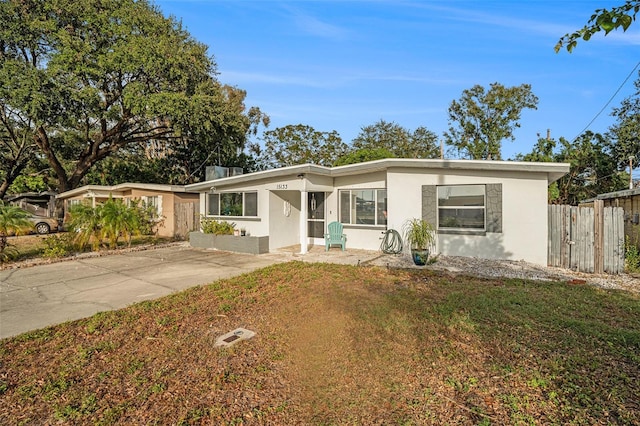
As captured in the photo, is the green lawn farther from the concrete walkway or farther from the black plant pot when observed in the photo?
the black plant pot

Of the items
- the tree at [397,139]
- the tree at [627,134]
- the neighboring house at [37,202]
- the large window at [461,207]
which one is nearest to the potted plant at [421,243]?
the large window at [461,207]

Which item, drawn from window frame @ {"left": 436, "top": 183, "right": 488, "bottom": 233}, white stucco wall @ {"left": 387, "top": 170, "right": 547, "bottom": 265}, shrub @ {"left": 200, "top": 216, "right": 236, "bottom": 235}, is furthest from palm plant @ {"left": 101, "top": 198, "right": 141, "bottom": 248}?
window frame @ {"left": 436, "top": 183, "right": 488, "bottom": 233}

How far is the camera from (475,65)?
12.3 m

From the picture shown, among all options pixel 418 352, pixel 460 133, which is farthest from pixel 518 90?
pixel 418 352

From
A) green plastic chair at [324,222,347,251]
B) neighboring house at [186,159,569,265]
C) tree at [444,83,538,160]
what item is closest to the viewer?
neighboring house at [186,159,569,265]

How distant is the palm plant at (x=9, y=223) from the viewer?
329 inches

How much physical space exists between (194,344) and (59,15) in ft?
67.0

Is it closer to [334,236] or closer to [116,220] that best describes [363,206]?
[334,236]

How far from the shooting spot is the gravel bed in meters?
6.38

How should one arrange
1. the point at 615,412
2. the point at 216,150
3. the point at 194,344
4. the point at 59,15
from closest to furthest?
1. the point at 615,412
2. the point at 194,344
3. the point at 59,15
4. the point at 216,150

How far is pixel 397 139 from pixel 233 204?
25.4 m

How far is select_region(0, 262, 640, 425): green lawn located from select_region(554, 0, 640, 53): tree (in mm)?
2616

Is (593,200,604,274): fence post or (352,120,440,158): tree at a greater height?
(352,120,440,158): tree

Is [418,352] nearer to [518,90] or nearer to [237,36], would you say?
[237,36]
